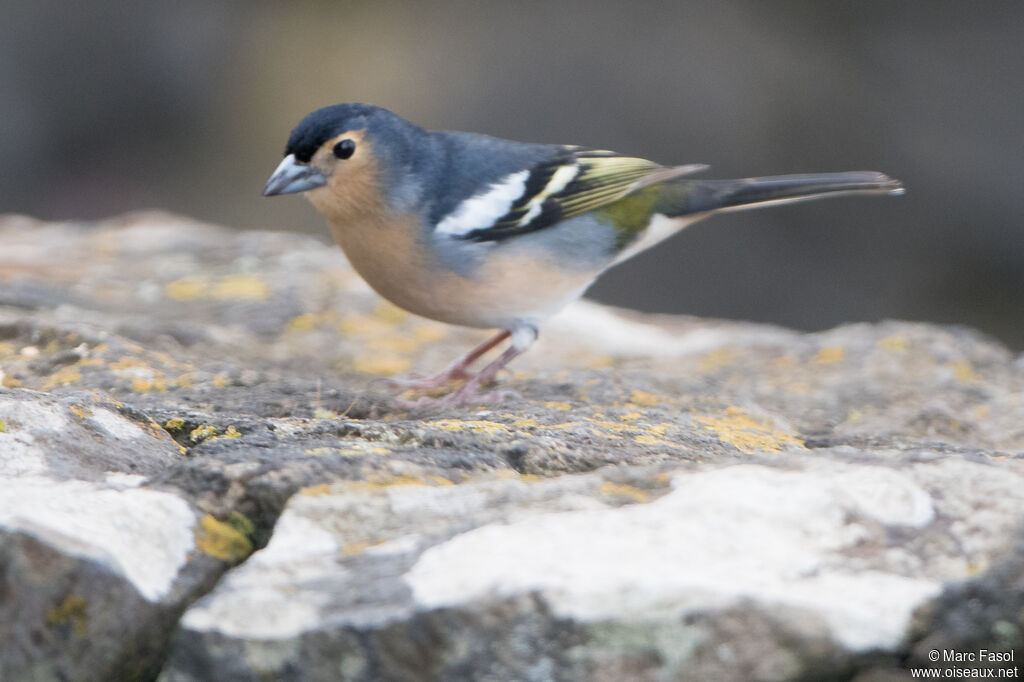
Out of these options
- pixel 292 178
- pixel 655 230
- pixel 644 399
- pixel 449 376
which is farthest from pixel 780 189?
pixel 292 178

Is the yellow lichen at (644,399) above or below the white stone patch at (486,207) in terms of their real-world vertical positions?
below

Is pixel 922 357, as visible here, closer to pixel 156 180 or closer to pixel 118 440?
pixel 118 440

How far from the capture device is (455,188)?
174 inches

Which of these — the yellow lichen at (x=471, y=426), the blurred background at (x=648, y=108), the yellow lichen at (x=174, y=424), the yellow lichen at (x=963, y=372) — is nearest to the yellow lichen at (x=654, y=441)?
the yellow lichen at (x=471, y=426)

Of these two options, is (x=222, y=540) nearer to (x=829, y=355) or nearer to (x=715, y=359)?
(x=715, y=359)

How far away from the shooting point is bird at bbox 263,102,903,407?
4.24m

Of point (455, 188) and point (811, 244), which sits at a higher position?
point (455, 188)

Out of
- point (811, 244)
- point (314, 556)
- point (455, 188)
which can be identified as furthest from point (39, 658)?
point (811, 244)

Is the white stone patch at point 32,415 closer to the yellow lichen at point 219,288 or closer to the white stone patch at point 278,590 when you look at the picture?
the white stone patch at point 278,590

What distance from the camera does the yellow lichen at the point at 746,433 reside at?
3057 millimetres

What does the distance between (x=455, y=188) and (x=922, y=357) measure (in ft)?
7.43

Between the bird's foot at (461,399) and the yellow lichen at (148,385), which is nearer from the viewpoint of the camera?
the yellow lichen at (148,385)

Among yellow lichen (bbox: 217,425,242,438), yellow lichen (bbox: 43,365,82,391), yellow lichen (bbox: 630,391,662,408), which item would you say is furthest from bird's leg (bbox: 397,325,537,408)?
yellow lichen (bbox: 43,365,82,391)

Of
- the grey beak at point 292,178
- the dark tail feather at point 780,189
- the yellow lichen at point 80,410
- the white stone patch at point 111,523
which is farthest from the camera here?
the dark tail feather at point 780,189
